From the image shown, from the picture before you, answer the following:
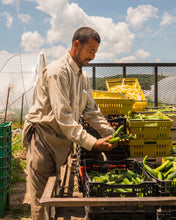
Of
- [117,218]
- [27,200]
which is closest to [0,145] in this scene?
[27,200]

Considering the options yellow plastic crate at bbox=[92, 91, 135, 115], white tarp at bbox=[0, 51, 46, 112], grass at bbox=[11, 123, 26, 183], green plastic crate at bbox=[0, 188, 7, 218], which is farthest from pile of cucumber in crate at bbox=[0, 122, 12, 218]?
white tarp at bbox=[0, 51, 46, 112]

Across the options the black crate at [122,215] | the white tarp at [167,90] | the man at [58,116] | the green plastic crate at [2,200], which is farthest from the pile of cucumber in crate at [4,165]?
the white tarp at [167,90]

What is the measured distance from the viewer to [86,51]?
8.68 ft

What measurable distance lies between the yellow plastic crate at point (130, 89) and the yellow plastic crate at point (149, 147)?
1.63 m

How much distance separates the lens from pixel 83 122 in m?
4.43

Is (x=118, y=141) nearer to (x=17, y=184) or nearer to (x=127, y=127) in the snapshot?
(x=127, y=127)

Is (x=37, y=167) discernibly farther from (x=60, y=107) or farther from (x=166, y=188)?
(x=166, y=188)

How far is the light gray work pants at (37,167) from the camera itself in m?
2.86

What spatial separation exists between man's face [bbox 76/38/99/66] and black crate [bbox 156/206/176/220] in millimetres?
1540

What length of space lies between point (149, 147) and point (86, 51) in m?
2.05

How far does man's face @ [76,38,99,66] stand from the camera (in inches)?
103

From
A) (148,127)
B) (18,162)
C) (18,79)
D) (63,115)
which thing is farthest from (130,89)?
(18,79)

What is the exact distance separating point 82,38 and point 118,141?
1.07 m

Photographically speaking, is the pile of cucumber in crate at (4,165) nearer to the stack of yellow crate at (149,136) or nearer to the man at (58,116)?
the man at (58,116)
